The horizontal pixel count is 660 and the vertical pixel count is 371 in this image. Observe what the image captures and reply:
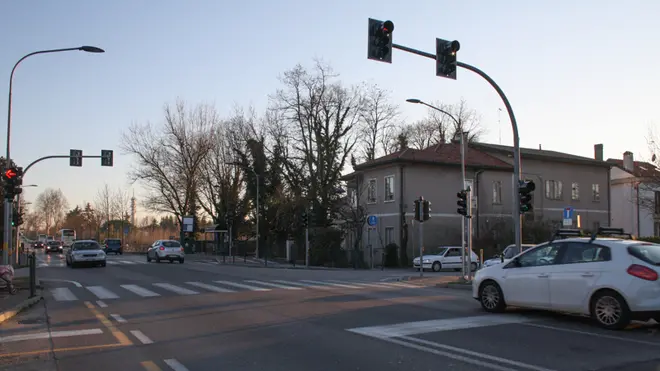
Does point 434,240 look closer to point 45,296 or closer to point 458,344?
point 45,296

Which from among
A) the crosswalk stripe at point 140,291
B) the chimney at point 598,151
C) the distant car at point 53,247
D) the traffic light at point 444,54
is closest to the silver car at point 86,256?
the crosswalk stripe at point 140,291

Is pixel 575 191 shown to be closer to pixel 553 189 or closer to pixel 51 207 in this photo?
pixel 553 189

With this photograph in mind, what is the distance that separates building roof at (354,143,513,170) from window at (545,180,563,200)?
4198mm

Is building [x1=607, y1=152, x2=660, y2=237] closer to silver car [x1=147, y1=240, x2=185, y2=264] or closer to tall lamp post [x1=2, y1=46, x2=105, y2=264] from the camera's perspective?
silver car [x1=147, y1=240, x2=185, y2=264]

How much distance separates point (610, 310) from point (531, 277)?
165 centimetres

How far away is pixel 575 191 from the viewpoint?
5009 centimetres

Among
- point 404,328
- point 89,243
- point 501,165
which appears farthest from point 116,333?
point 501,165

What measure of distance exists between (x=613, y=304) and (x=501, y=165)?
3723 cm

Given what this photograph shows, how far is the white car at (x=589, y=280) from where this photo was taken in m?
9.66

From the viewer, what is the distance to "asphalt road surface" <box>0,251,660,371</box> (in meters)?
7.84

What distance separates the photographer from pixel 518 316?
11805 millimetres

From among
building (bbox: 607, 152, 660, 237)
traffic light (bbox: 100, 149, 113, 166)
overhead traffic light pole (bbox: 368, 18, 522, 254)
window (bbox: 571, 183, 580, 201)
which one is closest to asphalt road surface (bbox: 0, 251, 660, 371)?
overhead traffic light pole (bbox: 368, 18, 522, 254)

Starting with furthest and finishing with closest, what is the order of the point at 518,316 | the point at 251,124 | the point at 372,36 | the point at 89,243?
the point at 251,124
the point at 89,243
the point at 372,36
the point at 518,316

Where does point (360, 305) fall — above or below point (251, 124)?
below
